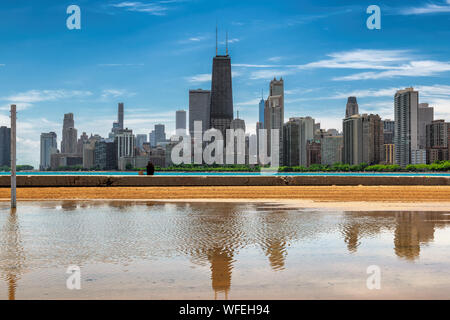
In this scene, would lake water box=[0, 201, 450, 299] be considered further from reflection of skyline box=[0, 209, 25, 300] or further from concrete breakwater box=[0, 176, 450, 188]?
concrete breakwater box=[0, 176, 450, 188]

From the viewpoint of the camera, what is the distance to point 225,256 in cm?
926

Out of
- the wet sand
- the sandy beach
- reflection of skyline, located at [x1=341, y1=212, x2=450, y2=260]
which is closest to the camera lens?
reflection of skyline, located at [x1=341, y1=212, x2=450, y2=260]

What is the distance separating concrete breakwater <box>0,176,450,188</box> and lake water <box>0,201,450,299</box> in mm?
13688

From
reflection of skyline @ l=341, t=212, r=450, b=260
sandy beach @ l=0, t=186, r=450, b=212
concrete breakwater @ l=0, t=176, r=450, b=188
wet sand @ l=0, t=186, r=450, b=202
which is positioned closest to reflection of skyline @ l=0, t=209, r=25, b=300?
reflection of skyline @ l=341, t=212, r=450, b=260

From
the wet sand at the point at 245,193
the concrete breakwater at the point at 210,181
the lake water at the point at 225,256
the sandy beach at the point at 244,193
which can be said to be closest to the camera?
the lake water at the point at 225,256

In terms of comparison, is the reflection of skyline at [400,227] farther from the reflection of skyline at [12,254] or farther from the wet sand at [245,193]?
the wet sand at [245,193]

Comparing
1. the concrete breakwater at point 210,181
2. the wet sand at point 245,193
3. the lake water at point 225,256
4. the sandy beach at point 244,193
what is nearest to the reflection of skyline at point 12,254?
the lake water at point 225,256

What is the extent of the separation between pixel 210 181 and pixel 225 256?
21.5 m

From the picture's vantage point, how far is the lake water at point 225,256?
6.72 meters

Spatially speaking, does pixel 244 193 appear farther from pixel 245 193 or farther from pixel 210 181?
pixel 210 181

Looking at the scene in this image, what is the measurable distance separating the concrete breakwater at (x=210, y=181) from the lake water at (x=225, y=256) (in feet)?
44.9

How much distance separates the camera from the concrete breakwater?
30.0 metres
